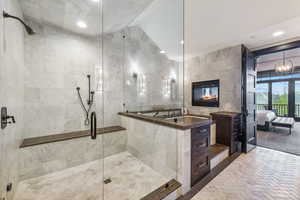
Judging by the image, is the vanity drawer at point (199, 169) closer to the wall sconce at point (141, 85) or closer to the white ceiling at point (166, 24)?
the wall sconce at point (141, 85)

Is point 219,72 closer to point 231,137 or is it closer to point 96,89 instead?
point 231,137

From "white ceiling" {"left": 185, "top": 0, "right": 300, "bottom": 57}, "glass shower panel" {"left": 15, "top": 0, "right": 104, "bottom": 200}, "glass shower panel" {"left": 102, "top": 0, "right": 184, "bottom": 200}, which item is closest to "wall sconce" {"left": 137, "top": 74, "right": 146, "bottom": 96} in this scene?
"glass shower panel" {"left": 102, "top": 0, "right": 184, "bottom": 200}

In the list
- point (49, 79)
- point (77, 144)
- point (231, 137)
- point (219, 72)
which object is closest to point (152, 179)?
point (77, 144)

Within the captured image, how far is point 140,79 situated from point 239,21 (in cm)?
218

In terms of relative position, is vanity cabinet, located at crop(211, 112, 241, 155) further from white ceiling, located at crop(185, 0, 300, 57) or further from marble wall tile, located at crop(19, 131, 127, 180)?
marble wall tile, located at crop(19, 131, 127, 180)

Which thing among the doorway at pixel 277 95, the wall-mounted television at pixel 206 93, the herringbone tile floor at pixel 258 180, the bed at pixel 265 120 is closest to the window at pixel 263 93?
the doorway at pixel 277 95

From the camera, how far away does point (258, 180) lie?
194cm

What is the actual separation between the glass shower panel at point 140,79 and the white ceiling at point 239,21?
0.35m

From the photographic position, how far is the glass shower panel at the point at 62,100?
1.84m

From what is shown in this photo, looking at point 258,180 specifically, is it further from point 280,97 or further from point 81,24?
point 280,97

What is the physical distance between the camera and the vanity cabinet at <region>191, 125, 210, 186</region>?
1797 millimetres

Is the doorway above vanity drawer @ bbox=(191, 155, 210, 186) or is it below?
above

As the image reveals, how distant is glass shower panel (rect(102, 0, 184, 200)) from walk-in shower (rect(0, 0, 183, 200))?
0.02 metres

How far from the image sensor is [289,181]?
74.9 inches
